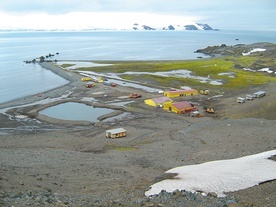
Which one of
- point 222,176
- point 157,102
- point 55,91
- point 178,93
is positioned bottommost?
point 55,91

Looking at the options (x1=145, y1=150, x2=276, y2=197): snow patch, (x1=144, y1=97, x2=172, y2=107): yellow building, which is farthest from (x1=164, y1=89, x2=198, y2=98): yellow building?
(x1=145, y1=150, x2=276, y2=197): snow patch

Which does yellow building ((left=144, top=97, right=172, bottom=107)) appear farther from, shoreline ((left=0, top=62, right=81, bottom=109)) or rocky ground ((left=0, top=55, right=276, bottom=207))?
shoreline ((left=0, top=62, right=81, bottom=109))

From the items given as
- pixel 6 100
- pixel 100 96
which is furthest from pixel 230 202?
pixel 6 100

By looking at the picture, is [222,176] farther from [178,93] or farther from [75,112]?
[178,93]

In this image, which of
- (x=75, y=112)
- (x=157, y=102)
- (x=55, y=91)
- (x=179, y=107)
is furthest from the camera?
(x=55, y=91)

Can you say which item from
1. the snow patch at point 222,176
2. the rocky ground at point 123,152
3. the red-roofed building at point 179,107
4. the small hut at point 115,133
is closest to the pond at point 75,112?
the rocky ground at point 123,152

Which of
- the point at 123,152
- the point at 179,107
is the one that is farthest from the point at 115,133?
the point at 179,107

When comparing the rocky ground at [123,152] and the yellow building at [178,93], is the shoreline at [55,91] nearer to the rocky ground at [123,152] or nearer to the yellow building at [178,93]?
the rocky ground at [123,152]
